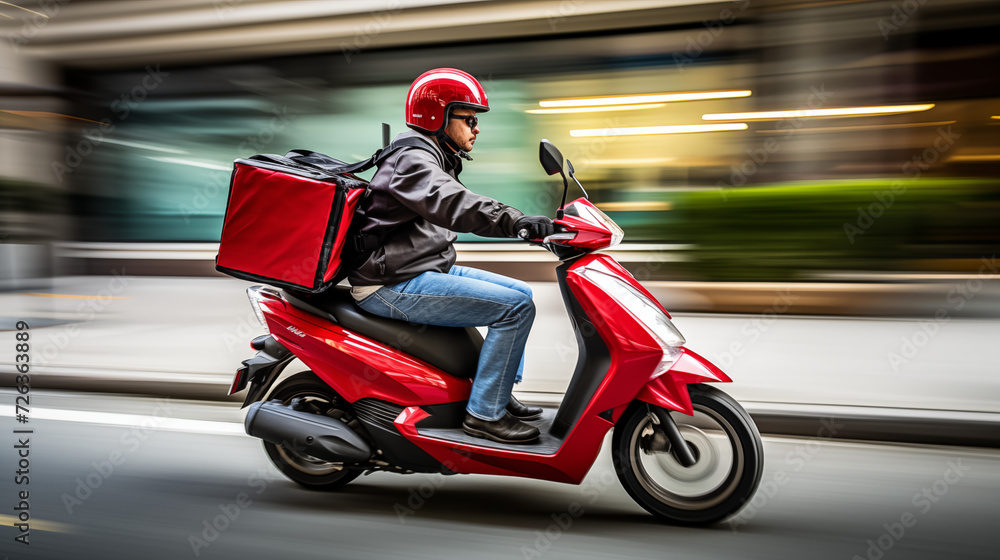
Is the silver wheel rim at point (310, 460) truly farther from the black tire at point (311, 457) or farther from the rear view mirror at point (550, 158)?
the rear view mirror at point (550, 158)

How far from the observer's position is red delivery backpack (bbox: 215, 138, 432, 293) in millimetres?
Answer: 2953

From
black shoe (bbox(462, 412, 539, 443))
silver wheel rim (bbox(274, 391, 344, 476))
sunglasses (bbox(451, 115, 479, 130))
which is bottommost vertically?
silver wheel rim (bbox(274, 391, 344, 476))

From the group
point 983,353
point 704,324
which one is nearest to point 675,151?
point 704,324

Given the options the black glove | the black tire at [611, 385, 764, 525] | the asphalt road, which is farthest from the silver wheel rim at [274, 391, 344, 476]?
the black tire at [611, 385, 764, 525]

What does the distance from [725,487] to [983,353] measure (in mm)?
3643

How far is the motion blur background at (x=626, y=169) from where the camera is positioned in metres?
5.14

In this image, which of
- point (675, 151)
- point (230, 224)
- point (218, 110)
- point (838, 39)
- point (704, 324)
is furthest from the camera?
point (218, 110)

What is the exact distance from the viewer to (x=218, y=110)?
11188 mm

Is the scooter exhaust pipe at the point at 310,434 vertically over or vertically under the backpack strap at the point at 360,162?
under

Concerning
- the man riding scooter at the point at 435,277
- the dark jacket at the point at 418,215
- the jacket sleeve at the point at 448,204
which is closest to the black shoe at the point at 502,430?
the man riding scooter at the point at 435,277

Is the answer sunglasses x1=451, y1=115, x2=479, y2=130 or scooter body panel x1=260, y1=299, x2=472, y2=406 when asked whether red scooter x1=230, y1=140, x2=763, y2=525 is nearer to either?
scooter body panel x1=260, y1=299, x2=472, y2=406

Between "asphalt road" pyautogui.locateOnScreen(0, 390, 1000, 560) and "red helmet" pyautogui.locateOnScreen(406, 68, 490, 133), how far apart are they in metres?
1.63

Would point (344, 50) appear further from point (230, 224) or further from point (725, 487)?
point (725, 487)

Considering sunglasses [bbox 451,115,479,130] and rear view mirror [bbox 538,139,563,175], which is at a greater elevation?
sunglasses [bbox 451,115,479,130]
